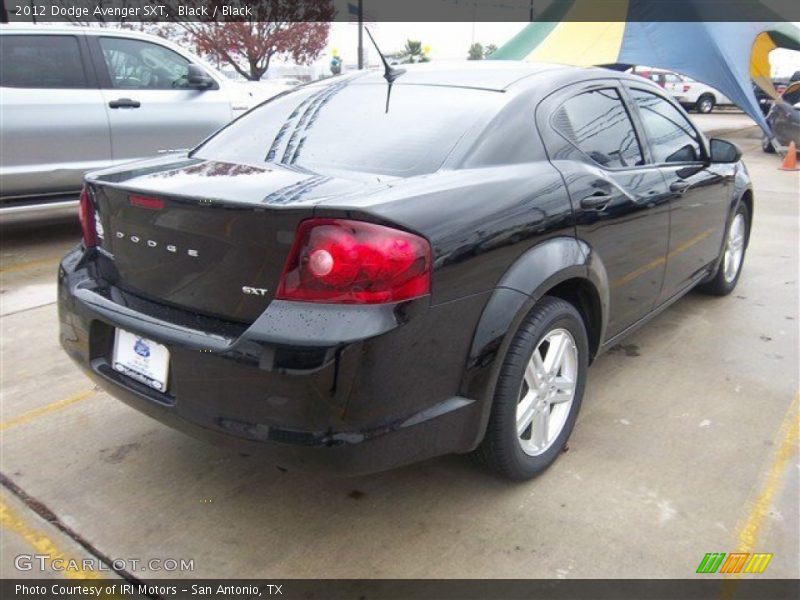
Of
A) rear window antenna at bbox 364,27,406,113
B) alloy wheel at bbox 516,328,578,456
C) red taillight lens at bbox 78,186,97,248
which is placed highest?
rear window antenna at bbox 364,27,406,113

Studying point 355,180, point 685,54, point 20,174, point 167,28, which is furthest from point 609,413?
point 167,28

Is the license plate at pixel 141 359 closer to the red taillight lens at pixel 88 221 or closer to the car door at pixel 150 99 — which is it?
the red taillight lens at pixel 88 221

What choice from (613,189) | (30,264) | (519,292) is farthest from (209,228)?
(30,264)

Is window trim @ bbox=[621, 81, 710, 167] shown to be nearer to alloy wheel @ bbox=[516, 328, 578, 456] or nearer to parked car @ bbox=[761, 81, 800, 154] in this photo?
alloy wheel @ bbox=[516, 328, 578, 456]

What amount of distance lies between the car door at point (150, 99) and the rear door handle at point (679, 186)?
16.2ft

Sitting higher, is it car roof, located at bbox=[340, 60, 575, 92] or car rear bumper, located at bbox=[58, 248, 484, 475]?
car roof, located at bbox=[340, 60, 575, 92]

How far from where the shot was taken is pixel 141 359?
2316 mm

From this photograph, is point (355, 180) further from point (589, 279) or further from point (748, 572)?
point (748, 572)

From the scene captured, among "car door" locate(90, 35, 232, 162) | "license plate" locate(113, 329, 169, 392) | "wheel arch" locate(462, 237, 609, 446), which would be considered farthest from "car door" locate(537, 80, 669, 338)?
"car door" locate(90, 35, 232, 162)

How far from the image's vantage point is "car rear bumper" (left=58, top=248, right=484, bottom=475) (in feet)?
6.43

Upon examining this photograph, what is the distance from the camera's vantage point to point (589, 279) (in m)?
2.80

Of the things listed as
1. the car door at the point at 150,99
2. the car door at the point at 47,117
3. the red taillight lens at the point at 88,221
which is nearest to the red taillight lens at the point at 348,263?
the red taillight lens at the point at 88,221

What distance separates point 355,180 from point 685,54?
1477 cm

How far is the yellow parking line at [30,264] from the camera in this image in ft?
18.6
